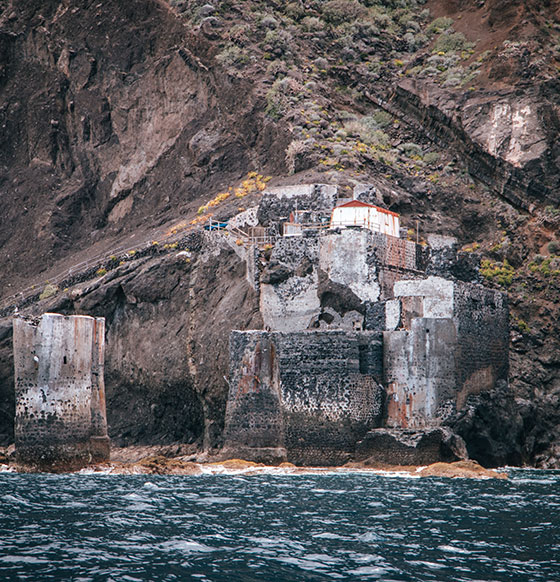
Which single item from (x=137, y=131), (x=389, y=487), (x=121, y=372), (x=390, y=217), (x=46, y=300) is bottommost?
(x=389, y=487)

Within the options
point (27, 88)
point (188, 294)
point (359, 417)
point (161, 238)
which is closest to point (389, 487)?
point (359, 417)

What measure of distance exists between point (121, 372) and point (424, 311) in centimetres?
1596

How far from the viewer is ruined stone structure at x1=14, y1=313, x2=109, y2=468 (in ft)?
137

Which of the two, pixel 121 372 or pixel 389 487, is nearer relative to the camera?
pixel 389 487

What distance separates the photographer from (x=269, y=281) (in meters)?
50.8

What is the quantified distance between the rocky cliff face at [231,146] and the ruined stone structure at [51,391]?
25.7 ft

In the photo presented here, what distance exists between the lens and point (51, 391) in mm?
41844

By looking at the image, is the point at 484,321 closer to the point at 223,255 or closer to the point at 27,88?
the point at 223,255

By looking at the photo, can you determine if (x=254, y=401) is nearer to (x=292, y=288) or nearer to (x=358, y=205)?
(x=292, y=288)

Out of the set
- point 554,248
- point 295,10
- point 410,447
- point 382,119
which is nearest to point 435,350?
point 410,447

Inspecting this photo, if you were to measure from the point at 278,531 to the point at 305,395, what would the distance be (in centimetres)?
1887

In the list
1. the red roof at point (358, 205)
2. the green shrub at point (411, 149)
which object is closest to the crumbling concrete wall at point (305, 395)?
the red roof at point (358, 205)

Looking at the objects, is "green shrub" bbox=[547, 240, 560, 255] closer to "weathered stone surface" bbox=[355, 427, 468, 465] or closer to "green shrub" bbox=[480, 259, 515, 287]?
"green shrub" bbox=[480, 259, 515, 287]

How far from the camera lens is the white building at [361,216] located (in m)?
52.5
